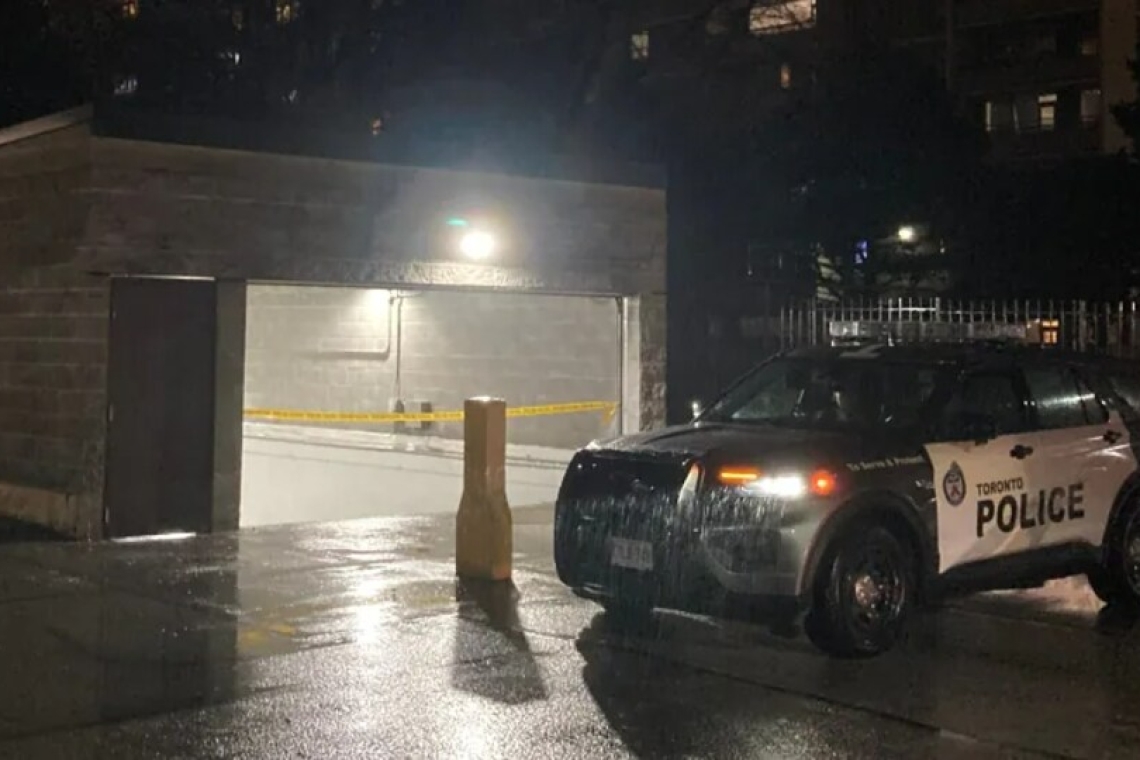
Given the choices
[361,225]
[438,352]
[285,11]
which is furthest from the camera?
[285,11]

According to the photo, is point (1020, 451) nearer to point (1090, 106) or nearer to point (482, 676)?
point (482, 676)

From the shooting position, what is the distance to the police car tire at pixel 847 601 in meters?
8.35

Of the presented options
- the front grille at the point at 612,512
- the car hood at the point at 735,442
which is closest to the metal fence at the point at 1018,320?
Result: the car hood at the point at 735,442

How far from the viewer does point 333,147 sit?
13367mm

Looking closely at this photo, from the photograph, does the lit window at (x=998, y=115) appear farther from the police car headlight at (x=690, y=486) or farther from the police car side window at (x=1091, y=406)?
the police car headlight at (x=690, y=486)

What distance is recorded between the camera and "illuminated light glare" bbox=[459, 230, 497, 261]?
14352 millimetres

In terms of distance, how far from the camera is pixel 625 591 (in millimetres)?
8797

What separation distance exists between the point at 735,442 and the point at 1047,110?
50653 mm

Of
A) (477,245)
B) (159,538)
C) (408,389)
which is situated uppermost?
(477,245)

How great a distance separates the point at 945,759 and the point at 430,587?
4.75 metres

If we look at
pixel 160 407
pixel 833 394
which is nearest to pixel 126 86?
pixel 160 407

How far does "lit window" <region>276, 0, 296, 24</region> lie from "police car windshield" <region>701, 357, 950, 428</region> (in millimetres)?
20070

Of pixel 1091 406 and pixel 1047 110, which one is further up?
pixel 1047 110

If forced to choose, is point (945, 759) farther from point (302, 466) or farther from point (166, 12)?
point (166, 12)
